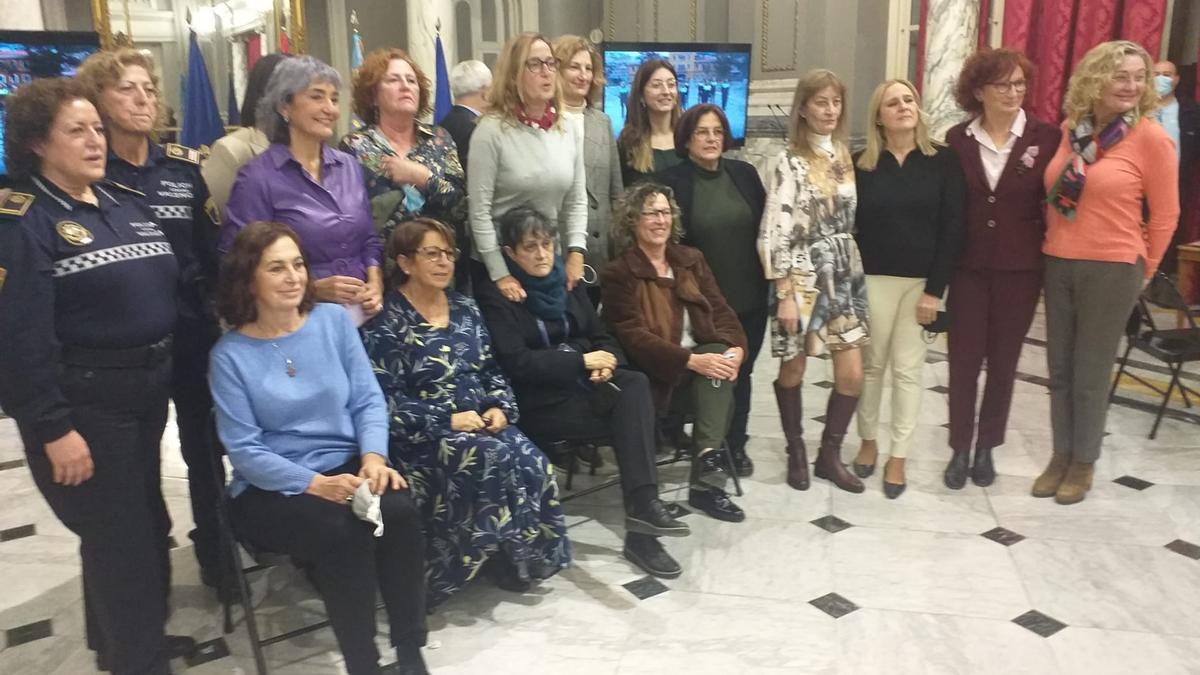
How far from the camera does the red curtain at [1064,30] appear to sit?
6559 mm

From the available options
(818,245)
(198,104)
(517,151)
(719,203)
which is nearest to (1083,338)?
(818,245)

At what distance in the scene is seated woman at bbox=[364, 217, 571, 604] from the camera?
9.00 feet

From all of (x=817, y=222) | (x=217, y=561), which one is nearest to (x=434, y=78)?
(x=817, y=222)

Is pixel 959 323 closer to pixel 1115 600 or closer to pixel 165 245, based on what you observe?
pixel 1115 600

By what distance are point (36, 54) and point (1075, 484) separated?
15.4 ft

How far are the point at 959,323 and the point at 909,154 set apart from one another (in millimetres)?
687

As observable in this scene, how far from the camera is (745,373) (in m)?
3.71

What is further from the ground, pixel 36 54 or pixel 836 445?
pixel 36 54

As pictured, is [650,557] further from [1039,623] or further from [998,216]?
[998,216]

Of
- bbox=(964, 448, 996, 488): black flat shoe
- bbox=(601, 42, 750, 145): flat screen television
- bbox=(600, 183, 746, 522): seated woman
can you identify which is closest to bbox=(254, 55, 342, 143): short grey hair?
bbox=(600, 183, 746, 522): seated woman

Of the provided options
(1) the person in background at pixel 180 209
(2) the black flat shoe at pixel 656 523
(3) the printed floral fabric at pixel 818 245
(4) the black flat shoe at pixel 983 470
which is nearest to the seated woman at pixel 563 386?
(2) the black flat shoe at pixel 656 523

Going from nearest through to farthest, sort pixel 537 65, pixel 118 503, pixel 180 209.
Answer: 1. pixel 118 503
2. pixel 180 209
3. pixel 537 65

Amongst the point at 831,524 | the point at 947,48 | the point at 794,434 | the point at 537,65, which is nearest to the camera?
the point at 537,65

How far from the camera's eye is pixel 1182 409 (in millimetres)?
4680
